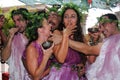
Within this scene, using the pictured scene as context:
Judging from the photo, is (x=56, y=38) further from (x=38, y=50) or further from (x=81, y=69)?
(x=81, y=69)

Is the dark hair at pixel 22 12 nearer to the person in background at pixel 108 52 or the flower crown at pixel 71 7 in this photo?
the flower crown at pixel 71 7

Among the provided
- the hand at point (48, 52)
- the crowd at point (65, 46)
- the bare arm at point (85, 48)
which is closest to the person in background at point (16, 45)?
the crowd at point (65, 46)

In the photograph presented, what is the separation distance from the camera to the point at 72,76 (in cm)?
275

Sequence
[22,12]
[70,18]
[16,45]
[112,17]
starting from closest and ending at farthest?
[112,17], [70,18], [22,12], [16,45]

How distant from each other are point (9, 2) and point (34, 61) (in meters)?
0.61

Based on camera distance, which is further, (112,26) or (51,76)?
(51,76)

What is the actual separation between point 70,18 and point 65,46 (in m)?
0.24

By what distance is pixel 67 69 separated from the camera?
2.73 meters

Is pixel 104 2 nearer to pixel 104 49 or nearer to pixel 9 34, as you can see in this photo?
pixel 104 49

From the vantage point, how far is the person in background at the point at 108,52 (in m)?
2.52

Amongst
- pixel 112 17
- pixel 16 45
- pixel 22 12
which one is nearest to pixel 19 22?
pixel 22 12

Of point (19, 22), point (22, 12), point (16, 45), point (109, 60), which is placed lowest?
point (16, 45)

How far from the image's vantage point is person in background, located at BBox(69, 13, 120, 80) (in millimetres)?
2518

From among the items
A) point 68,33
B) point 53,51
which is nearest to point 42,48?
point 53,51
